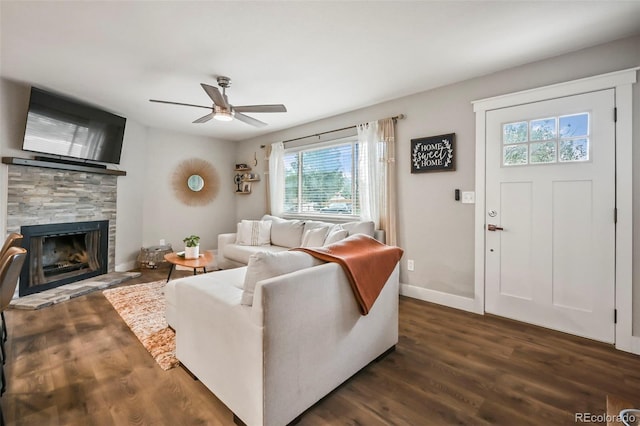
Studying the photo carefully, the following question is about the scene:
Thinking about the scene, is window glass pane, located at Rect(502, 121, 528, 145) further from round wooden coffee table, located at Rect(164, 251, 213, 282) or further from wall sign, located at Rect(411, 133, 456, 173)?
round wooden coffee table, located at Rect(164, 251, 213, 282)

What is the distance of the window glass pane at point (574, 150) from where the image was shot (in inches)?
96.4

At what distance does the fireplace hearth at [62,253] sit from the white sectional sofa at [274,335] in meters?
2.92

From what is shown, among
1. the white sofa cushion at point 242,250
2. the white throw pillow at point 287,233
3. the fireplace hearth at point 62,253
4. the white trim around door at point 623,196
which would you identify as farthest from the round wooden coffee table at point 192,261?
the white trim around door at point 623,196

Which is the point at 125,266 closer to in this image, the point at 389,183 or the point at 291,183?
the point at 291,183

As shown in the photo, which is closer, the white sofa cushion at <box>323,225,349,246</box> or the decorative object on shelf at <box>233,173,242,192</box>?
the white sofa cushion at <box>323,225,349,246</box>

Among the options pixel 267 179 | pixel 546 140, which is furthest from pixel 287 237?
pixel 546 140

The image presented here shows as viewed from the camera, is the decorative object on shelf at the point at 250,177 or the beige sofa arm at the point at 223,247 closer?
the beige sofa arm at the point at 223,247

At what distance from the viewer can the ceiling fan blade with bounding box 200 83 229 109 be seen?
2525 mm

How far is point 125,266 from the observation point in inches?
185

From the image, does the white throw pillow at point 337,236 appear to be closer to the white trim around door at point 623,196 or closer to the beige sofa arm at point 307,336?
the beige sofa arm at point 307,336

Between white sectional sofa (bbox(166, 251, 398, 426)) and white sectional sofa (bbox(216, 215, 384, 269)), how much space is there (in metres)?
1.67

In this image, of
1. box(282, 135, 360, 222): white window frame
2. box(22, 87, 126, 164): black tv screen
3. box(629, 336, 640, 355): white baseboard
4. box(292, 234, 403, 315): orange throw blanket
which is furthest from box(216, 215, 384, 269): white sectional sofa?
box(629, 336, 640, 355): white baseboard

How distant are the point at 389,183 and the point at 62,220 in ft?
14.2

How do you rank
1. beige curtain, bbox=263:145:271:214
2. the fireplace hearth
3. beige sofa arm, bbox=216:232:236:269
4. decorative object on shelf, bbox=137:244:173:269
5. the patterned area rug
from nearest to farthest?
the patterned area rug → the fireplace hearth → beige sofa arm, bbox=216:232:236:269 → decorative object on shelf, bbox=137:244:173:269 → beige curtain, bbox=263:145:271:214
